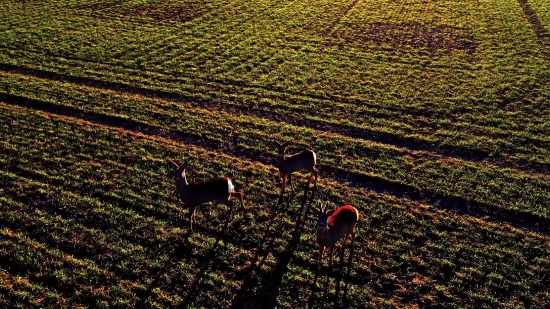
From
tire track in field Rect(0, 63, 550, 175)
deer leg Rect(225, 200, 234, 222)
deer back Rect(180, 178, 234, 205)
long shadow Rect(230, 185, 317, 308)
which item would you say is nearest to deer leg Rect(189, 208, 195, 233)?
deer back Rect(180, 178, 234, 205)

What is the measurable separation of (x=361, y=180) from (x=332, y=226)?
435cm

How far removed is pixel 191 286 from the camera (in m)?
9.97

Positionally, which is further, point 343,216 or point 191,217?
point 191,217

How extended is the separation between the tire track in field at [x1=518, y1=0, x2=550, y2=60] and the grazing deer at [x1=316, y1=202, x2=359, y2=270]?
1995 centimetres

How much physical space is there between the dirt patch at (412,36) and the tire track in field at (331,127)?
10919 mm

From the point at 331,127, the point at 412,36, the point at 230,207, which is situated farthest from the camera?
the point at 412,36

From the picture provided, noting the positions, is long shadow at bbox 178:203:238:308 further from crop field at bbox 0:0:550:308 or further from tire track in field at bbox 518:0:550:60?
tire track in field at bbox 518:0:550:60

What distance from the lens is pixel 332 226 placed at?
9961 mm

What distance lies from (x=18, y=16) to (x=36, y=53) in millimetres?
8819

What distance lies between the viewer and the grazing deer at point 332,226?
955cm

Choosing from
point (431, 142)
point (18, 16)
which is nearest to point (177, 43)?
point (18, 16)

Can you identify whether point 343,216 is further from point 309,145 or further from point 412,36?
point 412,36

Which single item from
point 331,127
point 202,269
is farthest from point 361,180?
point 202,269

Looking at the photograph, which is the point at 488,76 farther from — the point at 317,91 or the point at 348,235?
the point at 348,235
